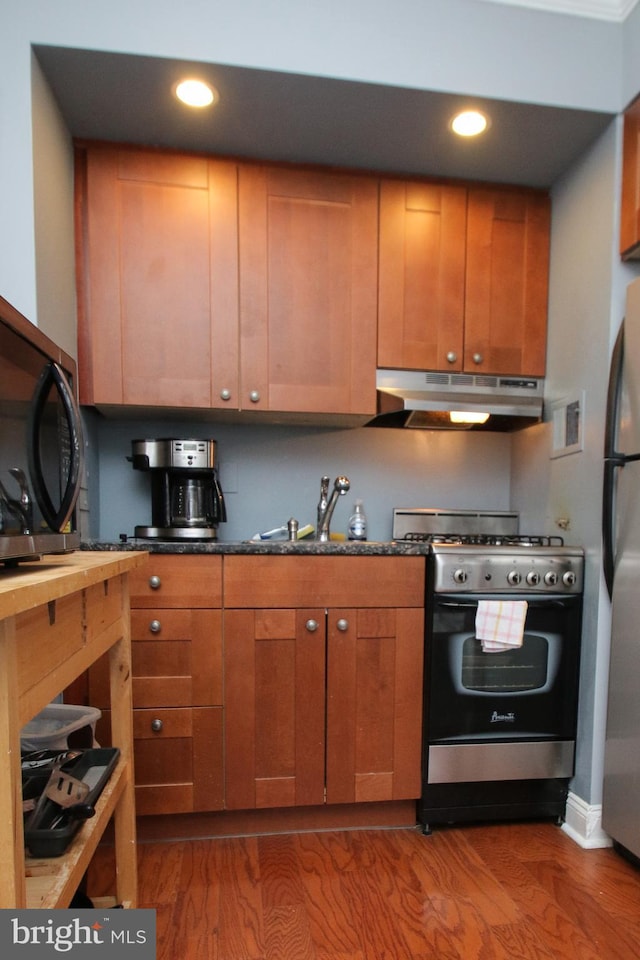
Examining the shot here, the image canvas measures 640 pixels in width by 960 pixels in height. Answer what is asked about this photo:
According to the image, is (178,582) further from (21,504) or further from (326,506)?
(21,504)

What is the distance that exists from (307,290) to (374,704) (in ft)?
4.70

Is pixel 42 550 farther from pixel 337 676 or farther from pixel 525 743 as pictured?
pixel 525 743

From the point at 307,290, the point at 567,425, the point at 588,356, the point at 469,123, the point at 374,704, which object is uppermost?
the point at 469,123

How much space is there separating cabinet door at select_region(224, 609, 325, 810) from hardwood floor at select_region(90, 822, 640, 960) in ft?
0.57

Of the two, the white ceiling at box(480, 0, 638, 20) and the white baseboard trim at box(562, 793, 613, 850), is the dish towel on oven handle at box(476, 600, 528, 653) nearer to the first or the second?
the white baseboard trim at box(562, 793, 613, 850)

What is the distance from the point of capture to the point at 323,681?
157 centimetres

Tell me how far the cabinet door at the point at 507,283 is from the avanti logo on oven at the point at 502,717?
121 cm

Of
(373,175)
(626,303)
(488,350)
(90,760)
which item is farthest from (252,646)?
(373,175)

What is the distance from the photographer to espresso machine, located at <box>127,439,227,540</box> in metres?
1.73


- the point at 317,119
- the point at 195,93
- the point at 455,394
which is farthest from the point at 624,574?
the point at 195,93

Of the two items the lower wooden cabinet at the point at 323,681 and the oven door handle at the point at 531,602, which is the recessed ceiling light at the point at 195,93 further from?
the oven door handle at the point at 531,602

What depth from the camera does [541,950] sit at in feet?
3.78

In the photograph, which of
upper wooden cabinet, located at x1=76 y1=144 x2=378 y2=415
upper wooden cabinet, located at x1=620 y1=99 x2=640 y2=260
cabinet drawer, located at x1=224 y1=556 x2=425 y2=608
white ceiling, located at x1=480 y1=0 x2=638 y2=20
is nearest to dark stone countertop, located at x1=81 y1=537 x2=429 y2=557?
cabinet drawer, located at x1=224 y1=556 x2=425 y2=608

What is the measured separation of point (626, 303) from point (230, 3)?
4.67ft
